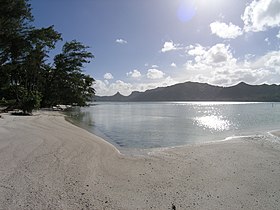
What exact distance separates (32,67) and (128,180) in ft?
114

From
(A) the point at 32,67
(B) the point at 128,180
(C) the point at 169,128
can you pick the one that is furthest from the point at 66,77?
(B) the point at 128,180

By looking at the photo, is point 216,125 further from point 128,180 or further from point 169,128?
point 128,180

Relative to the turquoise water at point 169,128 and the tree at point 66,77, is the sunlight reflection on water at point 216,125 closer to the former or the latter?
the turquoise water at point 169,128

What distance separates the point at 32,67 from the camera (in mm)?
35938

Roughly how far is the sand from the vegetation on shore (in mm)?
19489

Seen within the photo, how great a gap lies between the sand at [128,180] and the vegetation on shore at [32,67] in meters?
19.5

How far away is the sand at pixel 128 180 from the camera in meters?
4.89

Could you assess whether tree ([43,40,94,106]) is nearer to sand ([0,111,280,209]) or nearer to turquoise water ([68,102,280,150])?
turquoise water ([68,102,280,150])

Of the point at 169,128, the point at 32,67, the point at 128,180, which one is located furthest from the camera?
the point at 32,67

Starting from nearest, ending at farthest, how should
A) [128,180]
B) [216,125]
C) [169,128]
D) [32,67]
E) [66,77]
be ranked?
[128,180] < [169,128] < [216,125] < [32,67] < [66,77]

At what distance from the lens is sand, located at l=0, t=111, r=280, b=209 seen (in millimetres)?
4891

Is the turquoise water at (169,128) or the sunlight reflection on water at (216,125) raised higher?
the turquoise water at (169,128)

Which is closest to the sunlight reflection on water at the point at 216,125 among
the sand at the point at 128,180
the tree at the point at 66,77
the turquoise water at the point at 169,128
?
the turquoise water at the point at 169,128

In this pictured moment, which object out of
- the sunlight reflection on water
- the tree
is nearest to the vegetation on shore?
the tree
